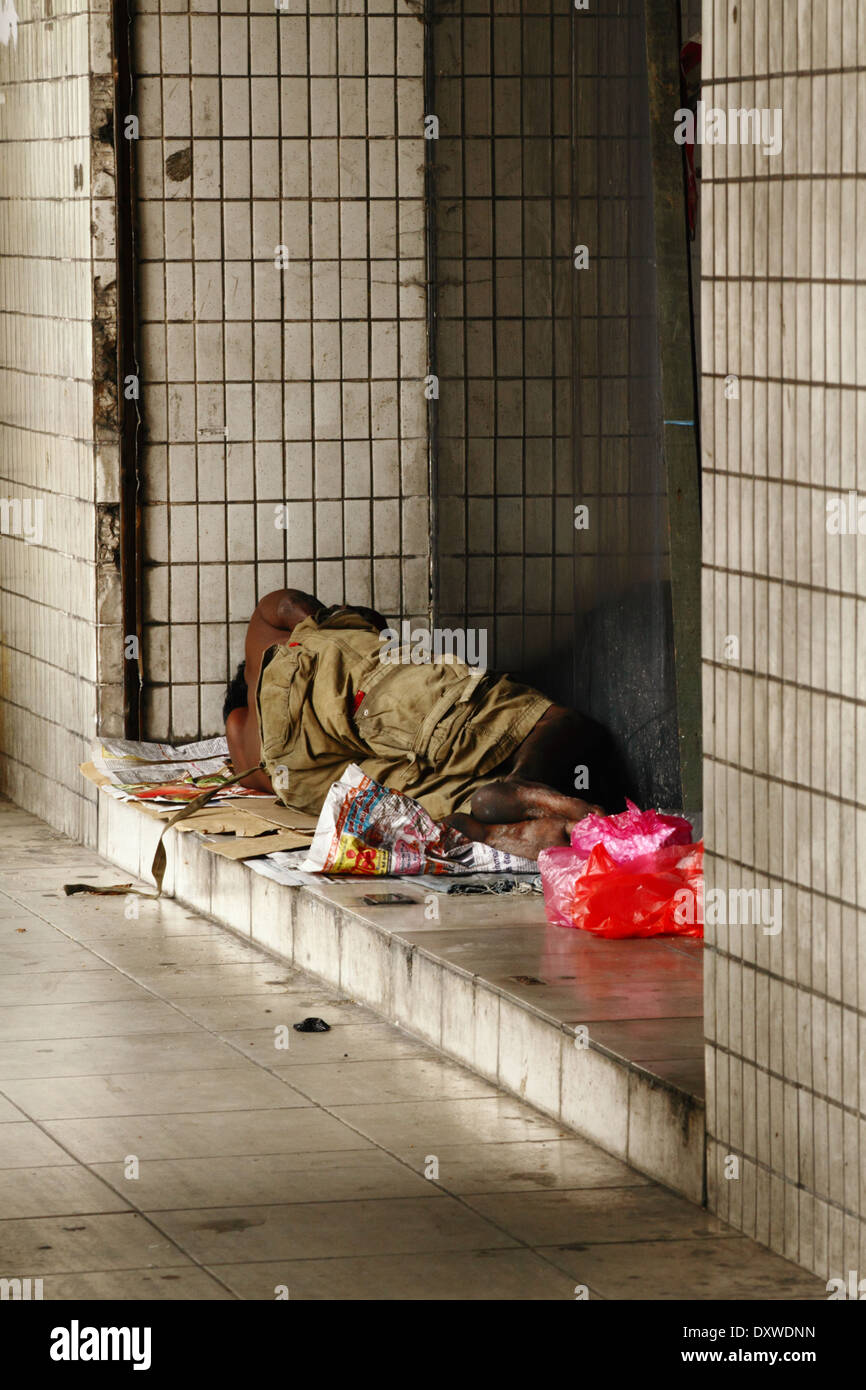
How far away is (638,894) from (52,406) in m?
3.80

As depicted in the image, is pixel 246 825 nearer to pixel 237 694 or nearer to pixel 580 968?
pixel 237 694

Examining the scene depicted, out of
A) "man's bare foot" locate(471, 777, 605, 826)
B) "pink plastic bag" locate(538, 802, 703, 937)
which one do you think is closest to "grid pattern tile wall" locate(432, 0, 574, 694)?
"man's bare foot" locate(471, 777, 605, 826)

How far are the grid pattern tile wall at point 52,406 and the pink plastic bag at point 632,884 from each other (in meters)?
2.77

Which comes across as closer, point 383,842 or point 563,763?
point 383,842

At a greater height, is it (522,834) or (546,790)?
(546,790)

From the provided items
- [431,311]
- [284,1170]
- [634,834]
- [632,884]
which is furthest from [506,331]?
[284,1170]

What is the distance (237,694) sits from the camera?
8195 mm

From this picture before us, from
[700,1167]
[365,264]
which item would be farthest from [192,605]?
[700,1167]

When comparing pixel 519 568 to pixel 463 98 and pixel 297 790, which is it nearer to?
pixel 297 790

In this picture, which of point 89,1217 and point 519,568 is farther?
point 519,568

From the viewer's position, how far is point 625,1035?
4941 mm

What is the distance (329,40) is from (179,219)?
0.84 m

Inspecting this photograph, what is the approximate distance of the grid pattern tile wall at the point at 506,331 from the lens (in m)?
7.63

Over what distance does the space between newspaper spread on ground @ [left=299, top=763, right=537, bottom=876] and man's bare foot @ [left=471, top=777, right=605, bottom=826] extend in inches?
4.7
